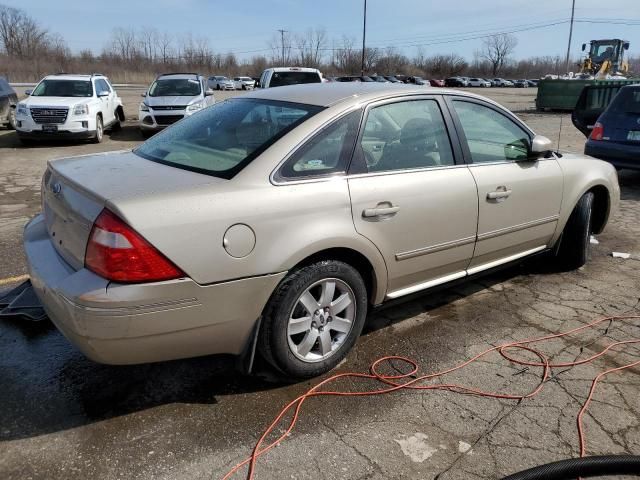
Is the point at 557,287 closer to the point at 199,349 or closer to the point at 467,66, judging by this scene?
the point at 199,349

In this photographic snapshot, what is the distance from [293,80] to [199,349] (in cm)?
1110

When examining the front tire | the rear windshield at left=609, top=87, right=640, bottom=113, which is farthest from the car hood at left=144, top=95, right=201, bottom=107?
the front tire

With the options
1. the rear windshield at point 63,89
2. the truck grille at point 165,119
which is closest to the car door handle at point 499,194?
the truck grille at point 165,119

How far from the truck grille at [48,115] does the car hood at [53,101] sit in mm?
112

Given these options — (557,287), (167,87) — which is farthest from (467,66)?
(557,287)

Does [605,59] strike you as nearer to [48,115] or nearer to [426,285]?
[48,115]

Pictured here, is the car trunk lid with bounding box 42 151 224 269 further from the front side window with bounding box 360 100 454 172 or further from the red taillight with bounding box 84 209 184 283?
the front side window with bounding box 360 100 454 172

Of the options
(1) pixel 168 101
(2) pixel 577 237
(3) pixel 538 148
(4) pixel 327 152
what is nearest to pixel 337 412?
(4) pixel 327 152

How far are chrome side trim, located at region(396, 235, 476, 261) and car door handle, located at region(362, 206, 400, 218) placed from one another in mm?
281

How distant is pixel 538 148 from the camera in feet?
13.1

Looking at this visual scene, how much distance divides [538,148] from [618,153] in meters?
4.84

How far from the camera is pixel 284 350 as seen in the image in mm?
2852

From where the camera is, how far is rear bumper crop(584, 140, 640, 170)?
25.5 ft

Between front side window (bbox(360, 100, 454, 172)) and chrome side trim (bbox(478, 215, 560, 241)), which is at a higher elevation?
front side window (bbox(360, 100, 454, 172))
